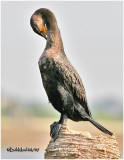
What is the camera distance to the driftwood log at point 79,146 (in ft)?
21.0

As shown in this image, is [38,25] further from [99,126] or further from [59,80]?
[99,126]

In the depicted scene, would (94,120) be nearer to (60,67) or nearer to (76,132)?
(76,132)

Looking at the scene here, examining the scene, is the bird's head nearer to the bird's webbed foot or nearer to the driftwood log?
the bird's webbed foot

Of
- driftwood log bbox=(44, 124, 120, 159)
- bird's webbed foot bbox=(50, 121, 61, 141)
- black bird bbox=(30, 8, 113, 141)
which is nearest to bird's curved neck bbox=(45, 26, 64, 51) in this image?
black bird bbox=(30, 8, 113, 141)

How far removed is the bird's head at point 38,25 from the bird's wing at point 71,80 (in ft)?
2.41

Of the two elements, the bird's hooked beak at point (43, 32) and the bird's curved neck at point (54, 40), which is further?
the bird's hooked beak at point (43, 32)

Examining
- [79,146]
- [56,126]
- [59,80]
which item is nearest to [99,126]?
[79,146]

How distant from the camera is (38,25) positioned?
7160 millimetres

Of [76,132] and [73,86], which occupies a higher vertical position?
[73,86]

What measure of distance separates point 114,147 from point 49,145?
4.04 feet

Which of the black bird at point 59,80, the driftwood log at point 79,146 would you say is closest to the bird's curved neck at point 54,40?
the black bird at point 59,80

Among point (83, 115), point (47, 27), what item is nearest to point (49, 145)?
point (83, 115)

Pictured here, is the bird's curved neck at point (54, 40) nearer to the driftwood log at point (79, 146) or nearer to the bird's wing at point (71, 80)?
the bird's wing at point (71, 80)

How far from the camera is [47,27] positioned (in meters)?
7.20
